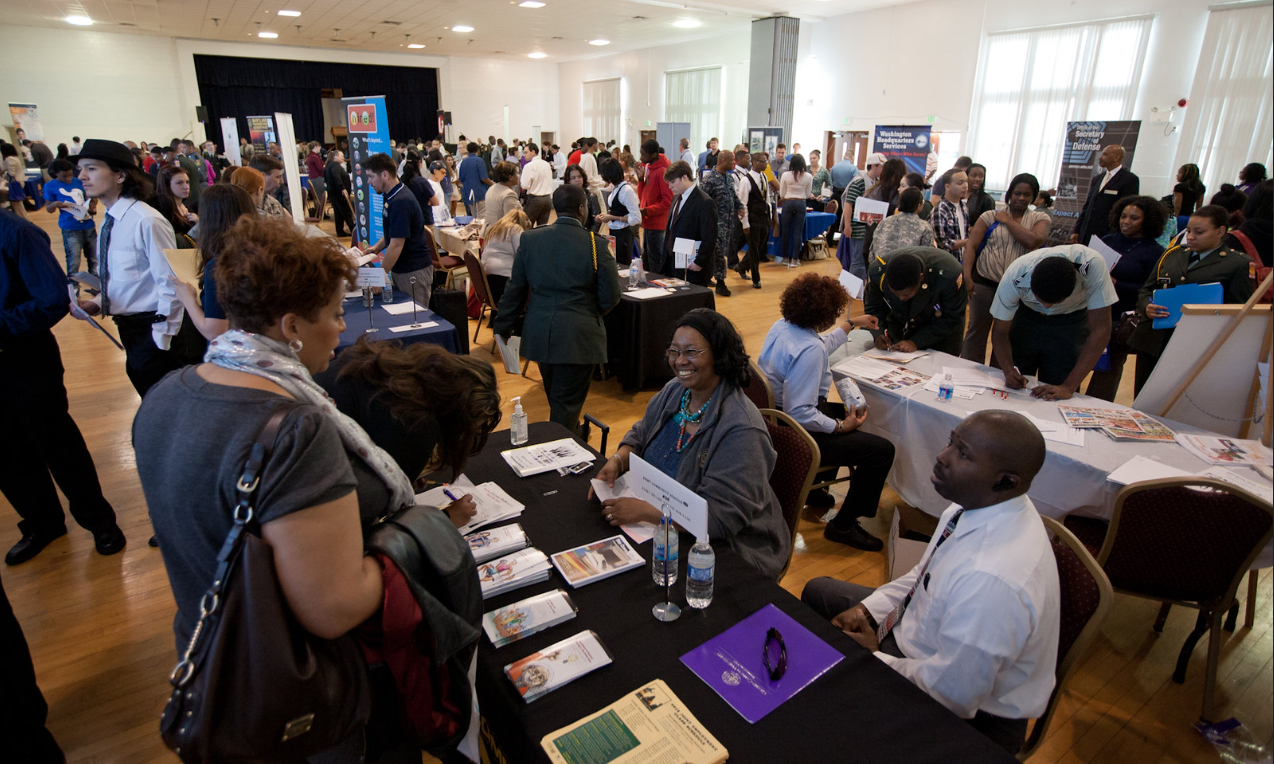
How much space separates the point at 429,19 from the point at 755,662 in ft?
49.0

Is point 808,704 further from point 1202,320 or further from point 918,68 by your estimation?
point 918,68

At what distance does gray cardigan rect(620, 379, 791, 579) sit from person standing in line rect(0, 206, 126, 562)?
2573mm

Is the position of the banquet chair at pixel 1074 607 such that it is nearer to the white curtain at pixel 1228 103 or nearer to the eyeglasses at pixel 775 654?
the eyeglasses at pixel 775 654

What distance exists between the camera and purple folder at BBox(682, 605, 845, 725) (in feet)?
4.05

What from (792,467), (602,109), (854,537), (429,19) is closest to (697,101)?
(602,109)

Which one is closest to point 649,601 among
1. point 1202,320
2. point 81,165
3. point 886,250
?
point 1202,320

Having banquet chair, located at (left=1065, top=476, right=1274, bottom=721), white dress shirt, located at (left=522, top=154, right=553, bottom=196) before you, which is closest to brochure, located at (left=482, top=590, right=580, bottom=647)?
banquet chair, located at (left=1065, top=476, right=1274, bottom=721)

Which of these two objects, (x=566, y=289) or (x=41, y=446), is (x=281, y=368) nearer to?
(x=566, y=289)

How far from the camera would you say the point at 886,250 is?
4.88 m

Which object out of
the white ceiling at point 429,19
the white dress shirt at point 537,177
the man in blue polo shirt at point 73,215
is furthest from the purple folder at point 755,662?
the white ceiling at point 429,19

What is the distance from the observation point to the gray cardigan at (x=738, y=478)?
1792 millimetres

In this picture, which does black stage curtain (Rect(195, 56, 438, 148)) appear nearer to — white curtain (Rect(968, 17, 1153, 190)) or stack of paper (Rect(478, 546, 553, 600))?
white curtain (Rect(968, 17, 1153, 190))

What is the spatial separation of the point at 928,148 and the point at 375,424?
33.2 feet

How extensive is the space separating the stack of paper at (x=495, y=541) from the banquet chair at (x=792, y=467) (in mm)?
907
